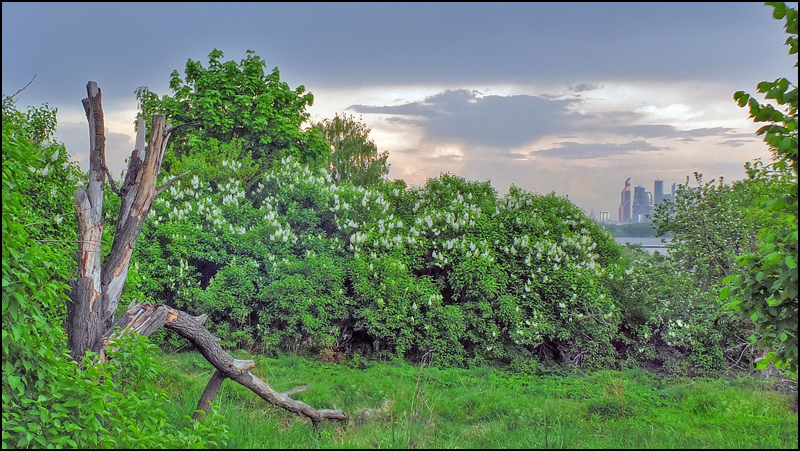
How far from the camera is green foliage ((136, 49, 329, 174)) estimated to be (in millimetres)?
9766

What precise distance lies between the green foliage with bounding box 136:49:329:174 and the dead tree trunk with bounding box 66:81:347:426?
5217 millimetres

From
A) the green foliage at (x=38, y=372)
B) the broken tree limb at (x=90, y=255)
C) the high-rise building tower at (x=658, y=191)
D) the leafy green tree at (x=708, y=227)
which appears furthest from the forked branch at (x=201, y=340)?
the high-rise building tower at (x=658, y=191)

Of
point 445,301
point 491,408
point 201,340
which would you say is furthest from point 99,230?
point 445,301

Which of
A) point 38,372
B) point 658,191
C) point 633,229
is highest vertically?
point 658,191

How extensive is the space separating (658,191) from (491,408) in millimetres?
4378

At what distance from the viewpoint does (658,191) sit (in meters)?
8.08

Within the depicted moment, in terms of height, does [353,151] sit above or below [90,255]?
above

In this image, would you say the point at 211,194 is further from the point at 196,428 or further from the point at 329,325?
the point at 196,428

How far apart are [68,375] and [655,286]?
21.4 ft

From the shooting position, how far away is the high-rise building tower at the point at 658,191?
7.97 m

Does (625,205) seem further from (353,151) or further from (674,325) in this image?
(353,151)

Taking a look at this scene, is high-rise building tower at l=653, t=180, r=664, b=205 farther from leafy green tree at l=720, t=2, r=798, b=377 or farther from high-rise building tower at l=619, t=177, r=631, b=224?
leafy green tree at l=720, t=2, r=798, b=377

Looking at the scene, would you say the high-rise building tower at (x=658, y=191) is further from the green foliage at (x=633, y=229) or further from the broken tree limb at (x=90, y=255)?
the broken tree limb at (x=90, y=255)

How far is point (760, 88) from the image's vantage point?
8.52ft
